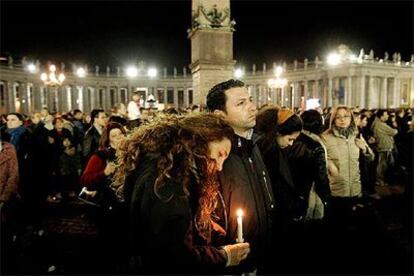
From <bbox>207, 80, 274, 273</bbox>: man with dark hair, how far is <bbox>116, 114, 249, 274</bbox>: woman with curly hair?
227 millimetres

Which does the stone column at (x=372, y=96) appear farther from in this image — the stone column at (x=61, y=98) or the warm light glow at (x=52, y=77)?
the warm light glow at (x=52, y=77)

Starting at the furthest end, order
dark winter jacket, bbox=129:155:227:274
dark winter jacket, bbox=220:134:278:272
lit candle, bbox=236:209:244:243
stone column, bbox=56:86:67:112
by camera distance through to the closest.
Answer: stone column, bbox=56:86:67:112
dark winter jacket, bbox=220:134:278:272
lit candle, bbox=236:209:244:243
dark winter jacket, bbox=129:155:227:274

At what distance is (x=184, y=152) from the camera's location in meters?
2.19

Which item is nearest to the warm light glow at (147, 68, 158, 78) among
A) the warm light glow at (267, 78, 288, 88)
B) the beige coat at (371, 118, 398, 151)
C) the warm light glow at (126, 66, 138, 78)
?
the warm light glow at (126, 66, 138, 78)

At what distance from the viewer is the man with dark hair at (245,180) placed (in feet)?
9.05

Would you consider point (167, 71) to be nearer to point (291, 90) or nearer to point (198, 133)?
point (291, 90)

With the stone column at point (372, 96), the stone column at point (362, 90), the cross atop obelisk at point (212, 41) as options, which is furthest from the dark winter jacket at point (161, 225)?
the stone column at point (372, 96)

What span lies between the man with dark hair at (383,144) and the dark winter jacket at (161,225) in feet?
33.8

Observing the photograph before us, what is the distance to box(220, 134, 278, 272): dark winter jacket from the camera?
2.74 m

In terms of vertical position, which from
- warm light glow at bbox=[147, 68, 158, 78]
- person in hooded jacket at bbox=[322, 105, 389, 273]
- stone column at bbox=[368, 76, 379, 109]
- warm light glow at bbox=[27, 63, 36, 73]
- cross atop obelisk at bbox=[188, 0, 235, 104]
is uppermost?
warm light glow at bbox=[147, 68, 158, 78]

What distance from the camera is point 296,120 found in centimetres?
445

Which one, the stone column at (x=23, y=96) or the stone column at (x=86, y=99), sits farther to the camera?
the stone column at (x=86, y=99)

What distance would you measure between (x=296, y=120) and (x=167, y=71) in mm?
80309

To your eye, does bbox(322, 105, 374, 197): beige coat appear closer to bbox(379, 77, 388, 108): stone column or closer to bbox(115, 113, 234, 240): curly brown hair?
bbox(115, 113, 234, 240): curly brown hair
